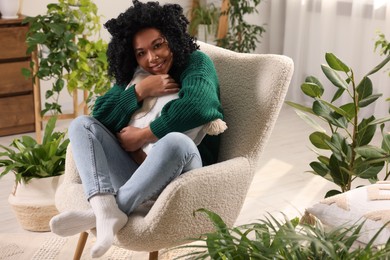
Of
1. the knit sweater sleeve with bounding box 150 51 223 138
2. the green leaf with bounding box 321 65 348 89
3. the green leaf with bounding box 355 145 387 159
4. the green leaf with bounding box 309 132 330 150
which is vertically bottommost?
the green leaf with bounding box 309 132 330 150

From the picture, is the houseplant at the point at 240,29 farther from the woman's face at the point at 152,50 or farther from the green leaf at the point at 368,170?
the green leaf at the point at 368,170

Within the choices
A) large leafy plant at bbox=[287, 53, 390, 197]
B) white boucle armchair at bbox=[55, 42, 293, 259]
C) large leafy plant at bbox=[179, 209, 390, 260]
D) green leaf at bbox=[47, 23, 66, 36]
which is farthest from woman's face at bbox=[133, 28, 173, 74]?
green leaf at bbox=[47, 23, 66, 36]

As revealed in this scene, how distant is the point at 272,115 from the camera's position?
2232 millimetres

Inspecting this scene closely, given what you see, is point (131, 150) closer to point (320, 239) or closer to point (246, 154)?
point (246, 154)

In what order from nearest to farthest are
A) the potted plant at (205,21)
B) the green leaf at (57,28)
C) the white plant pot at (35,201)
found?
1. the white plant pot at (35,201)
2. the green leaf at (57,28)
3. the potted plant at (205,21)

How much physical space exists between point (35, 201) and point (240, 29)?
7.43 ft

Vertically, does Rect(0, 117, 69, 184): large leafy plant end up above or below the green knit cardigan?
below

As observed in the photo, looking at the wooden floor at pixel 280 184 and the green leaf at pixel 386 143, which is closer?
the green leaf at pixel 386 143

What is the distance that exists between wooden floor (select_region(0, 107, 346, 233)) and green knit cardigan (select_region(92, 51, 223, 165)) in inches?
26.2

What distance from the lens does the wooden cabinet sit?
3914 millimetres

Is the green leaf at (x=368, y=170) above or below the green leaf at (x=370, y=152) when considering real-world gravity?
below

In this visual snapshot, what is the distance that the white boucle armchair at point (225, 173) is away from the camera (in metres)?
2.02

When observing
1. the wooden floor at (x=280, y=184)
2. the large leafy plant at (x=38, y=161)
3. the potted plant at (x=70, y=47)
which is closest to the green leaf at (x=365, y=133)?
the wooden floor at (x=280, y=184)

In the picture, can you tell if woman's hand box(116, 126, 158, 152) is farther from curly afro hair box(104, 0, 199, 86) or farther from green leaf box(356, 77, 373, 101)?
green leaf box(356, 77, 373, 101)
